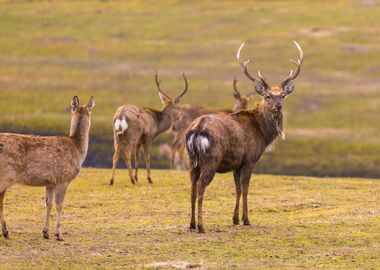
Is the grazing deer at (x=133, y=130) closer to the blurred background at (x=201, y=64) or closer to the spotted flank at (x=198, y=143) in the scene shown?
the spotted flank at (x=198, y=143)

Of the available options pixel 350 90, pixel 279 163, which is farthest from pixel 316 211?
pixel 350 90

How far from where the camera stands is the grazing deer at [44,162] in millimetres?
14508

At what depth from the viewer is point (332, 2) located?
79938 millimetres

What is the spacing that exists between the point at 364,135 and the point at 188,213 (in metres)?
25.3

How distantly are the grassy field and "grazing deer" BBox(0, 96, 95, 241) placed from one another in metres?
0.82

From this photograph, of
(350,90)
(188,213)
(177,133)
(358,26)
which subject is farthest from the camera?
(358,26)

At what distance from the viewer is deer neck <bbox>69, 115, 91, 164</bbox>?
16.1m

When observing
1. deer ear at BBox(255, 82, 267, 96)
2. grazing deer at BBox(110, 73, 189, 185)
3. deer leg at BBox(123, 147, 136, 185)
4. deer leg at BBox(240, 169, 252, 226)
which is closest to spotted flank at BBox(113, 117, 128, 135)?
grazing deer at BBox(110, 73, 189, 185)

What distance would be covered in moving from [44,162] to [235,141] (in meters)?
3.95

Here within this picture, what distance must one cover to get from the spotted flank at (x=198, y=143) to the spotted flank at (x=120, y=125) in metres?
8.25

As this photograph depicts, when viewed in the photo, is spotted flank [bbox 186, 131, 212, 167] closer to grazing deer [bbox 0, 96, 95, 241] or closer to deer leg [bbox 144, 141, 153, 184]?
grazing deer [bbox 0, 96, 95, 241]

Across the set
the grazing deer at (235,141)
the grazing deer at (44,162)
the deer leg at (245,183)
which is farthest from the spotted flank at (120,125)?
the grazing deer at (44,162)

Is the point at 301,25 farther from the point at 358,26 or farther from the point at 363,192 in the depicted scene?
the point at 363,192

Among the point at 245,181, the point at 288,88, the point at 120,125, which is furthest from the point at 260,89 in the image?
the point at 120,125
